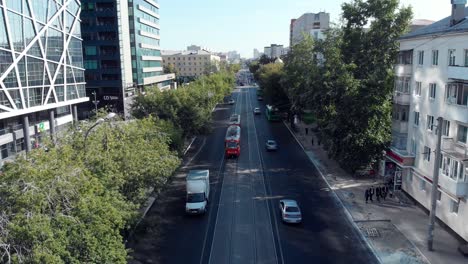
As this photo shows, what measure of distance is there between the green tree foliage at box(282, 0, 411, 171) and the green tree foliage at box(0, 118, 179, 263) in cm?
1801

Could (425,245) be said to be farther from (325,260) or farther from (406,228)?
(325,260)

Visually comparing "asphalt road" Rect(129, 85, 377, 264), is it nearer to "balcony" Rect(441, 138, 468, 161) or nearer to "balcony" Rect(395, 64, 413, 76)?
"balcony" Rect(441, 138, 468, 161)

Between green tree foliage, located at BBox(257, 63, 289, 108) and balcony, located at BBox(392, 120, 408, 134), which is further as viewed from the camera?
green tree foliage, located at BBox(257, 63, 289, 108)

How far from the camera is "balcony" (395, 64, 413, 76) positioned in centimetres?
2811

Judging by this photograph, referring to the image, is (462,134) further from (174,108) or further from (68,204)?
(174,108)

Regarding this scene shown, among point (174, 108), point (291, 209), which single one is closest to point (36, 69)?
point (174, 108)

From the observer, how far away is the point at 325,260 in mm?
19594

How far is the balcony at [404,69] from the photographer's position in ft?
92.2

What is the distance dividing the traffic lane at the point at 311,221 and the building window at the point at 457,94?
31.5 feet

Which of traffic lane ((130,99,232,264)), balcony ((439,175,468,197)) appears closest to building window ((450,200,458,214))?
balcony ((439,175,468,197))

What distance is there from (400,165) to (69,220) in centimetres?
2348

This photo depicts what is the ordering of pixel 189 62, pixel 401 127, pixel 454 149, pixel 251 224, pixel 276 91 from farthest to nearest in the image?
pixel 189 62 → pixel 276 91 → pixel 401 127 → pixel 251 224 → pixel 454 149

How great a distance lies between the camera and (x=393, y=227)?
23.4m

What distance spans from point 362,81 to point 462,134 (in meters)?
10.4
